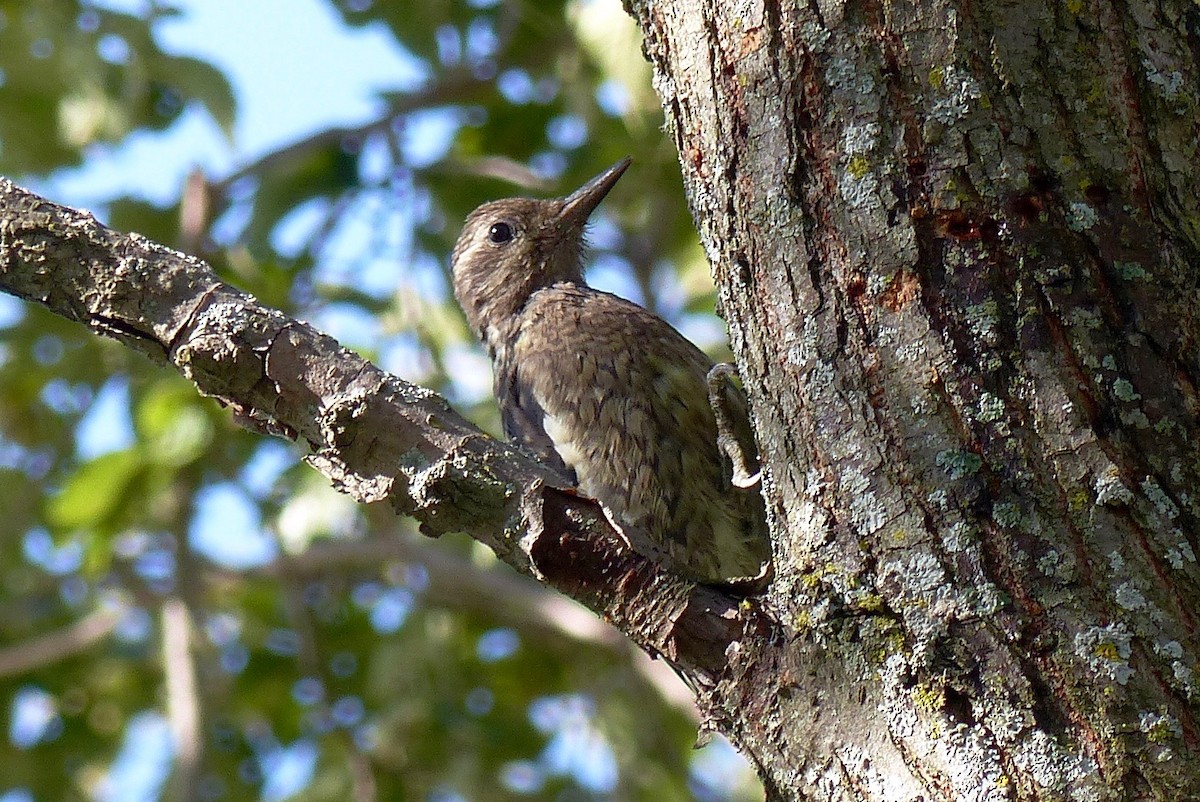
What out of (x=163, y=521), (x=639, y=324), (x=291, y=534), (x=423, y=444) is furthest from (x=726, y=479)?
(x=163, y=521)

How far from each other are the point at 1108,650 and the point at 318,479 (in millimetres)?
3490

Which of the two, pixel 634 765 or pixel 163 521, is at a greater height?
pixel 634 765

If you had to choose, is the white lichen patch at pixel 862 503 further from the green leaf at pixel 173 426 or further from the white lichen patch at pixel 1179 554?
the green leaf at pixel 173 426

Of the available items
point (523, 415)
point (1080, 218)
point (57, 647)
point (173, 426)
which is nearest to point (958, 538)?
point (1080, 218)

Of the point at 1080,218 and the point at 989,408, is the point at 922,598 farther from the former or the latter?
the point at 1080,218

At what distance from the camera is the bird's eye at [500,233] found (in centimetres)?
471

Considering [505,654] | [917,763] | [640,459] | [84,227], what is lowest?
[505,654]

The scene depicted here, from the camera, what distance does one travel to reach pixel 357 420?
6.36 ft

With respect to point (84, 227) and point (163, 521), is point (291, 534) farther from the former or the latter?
point (84, 227)

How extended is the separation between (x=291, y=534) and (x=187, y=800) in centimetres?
94

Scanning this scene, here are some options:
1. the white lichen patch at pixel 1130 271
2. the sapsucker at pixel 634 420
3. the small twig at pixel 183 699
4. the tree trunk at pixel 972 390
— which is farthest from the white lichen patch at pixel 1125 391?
the small twig at pixel 183 699

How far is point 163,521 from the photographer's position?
207 inches

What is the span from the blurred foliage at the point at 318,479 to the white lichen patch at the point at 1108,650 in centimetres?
252

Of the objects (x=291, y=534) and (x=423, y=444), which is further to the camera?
(x=291, y=534)
